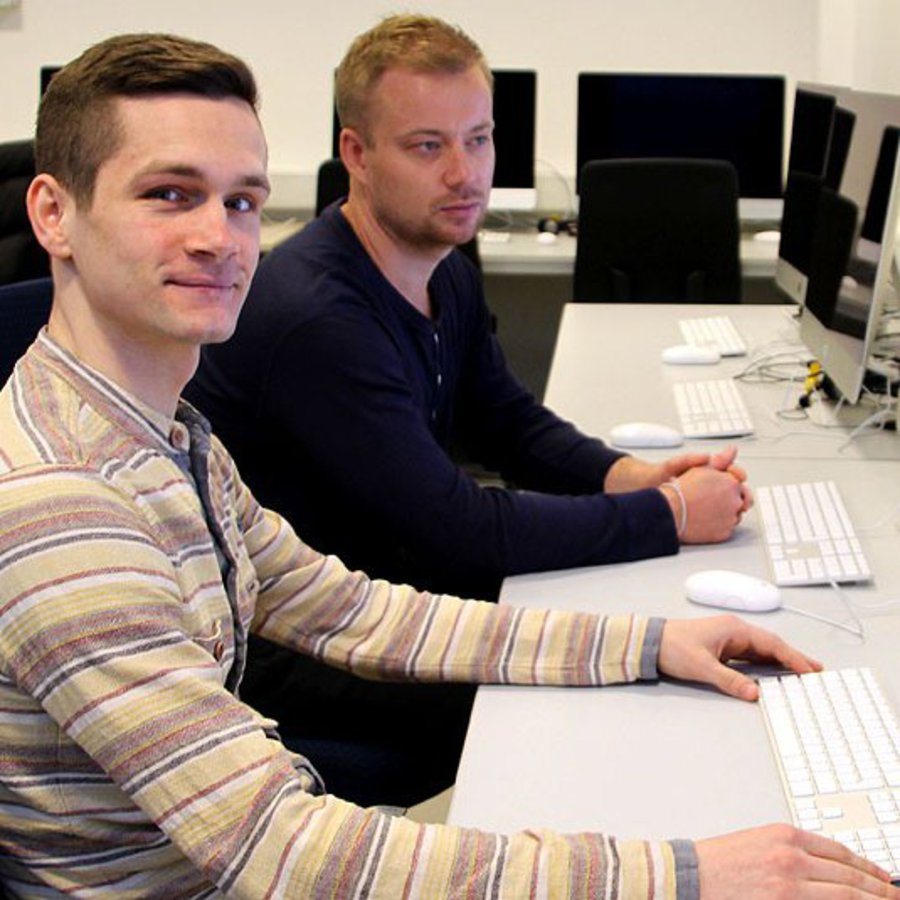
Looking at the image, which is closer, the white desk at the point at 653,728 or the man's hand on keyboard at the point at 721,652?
the white desk at the point at 653,728

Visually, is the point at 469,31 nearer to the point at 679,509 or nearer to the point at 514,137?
the point at 514,137

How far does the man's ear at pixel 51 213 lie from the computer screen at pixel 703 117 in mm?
3352

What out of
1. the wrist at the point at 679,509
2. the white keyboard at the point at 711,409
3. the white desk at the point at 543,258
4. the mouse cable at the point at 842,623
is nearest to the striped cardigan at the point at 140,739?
the mouse cable at the point at 842,623

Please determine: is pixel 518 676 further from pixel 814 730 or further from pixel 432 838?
pixel 432 838

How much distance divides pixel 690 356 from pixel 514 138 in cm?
172

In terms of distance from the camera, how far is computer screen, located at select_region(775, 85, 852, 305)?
2527mm

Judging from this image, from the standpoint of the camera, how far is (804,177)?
272cm

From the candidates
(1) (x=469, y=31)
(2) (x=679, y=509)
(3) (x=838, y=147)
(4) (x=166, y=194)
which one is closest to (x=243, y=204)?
(4) (x=166, y=194)

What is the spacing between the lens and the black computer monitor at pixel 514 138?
14.0 ft

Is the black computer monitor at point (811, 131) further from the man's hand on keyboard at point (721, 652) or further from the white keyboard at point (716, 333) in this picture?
the man's hand on keyboard at point (721, 652)

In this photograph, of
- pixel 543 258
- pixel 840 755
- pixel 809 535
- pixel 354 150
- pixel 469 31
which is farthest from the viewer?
pixel 469 31

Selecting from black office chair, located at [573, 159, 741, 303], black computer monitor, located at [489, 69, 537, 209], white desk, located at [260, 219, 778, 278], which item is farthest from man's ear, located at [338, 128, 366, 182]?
black computer monitor, located at [489, 69, 537, 209]

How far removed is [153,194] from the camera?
3.49 feet

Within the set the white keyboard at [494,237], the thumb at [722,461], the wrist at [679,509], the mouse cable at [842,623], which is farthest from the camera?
the white keyboard at [494,237]
